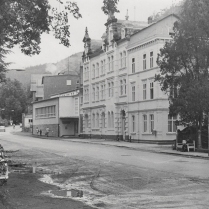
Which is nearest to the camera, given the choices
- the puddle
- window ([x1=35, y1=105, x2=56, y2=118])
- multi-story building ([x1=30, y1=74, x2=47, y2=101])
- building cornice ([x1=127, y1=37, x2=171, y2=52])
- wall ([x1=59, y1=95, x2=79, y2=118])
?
the puddle

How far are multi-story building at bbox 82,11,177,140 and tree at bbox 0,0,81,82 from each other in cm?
2497

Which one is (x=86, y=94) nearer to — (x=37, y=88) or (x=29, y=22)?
(x=37, y=88)

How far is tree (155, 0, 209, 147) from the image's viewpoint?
3145cm

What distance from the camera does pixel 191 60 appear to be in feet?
110

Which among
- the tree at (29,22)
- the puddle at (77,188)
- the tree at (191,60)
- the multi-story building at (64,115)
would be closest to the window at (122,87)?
the multi-story building at (64,115)

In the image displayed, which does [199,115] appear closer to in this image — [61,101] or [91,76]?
[91,76]

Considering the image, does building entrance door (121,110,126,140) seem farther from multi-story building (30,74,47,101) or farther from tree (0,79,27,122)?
tree (0,79,27,122)

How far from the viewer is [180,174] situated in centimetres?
1702

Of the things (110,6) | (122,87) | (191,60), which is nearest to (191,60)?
(191,60)

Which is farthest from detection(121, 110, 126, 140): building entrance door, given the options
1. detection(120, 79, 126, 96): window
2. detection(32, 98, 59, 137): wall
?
detection(32, 98, 59, 137): wall

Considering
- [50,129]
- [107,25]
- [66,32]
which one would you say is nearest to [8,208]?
[66,32]

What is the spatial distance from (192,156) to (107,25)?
3242 cm

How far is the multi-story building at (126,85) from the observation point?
44.9m

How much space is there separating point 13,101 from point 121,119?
9726 cm
